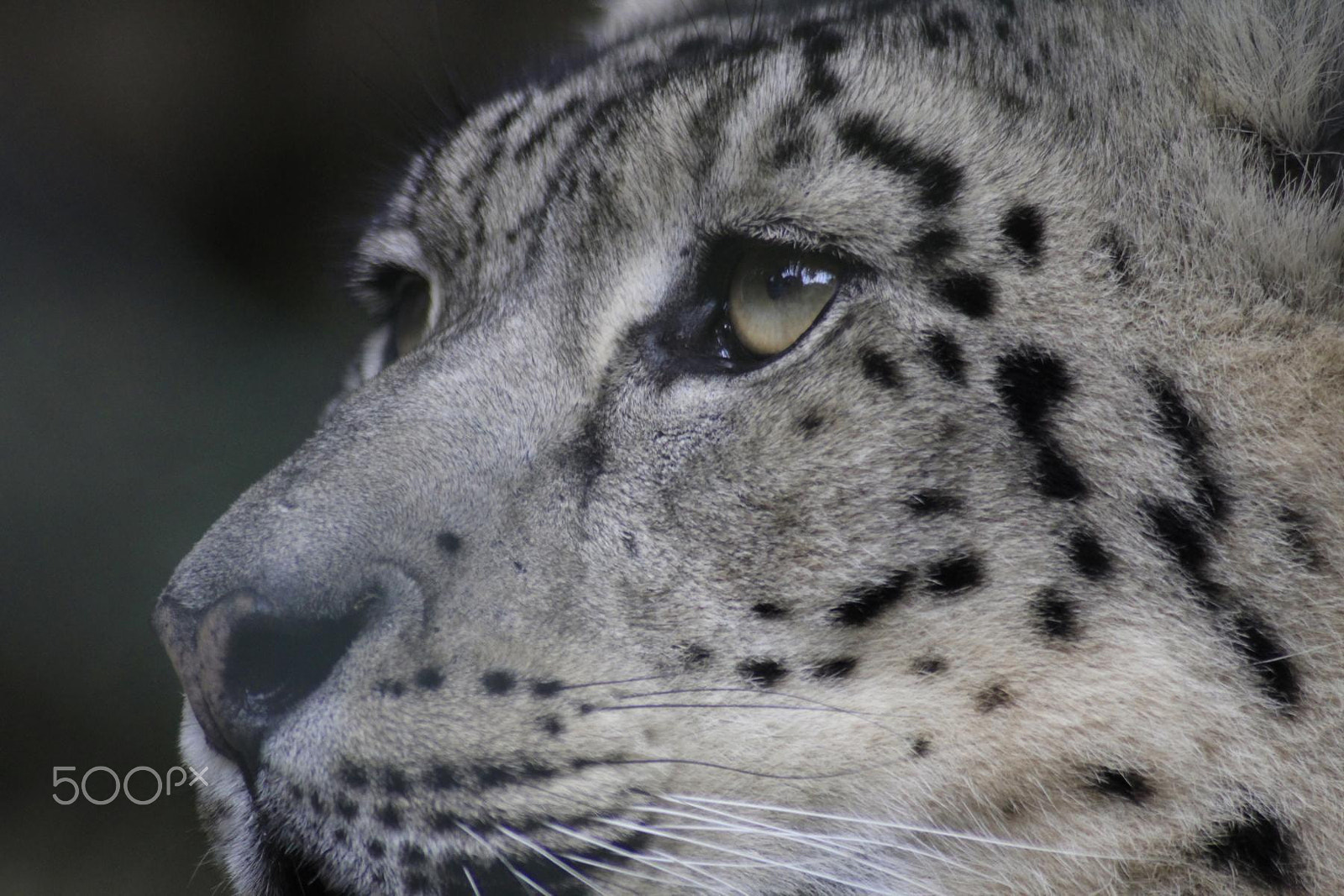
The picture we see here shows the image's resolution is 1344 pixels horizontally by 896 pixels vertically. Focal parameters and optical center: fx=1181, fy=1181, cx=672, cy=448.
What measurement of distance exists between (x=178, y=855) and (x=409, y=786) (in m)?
1.43

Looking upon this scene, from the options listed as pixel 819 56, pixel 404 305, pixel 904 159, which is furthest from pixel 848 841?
pixel 404 305

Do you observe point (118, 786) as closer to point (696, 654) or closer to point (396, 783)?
point (396, 783)

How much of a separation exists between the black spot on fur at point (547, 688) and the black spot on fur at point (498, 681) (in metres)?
0.02

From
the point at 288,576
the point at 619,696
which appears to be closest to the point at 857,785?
the point at 619,696

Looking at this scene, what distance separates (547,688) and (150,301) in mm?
1905

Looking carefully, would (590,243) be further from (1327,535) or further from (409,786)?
(1327,535)

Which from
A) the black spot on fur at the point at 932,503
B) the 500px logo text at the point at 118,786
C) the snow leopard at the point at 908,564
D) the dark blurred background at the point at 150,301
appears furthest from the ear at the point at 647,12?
the 500px logo text at the point at 118,786

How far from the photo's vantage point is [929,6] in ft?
5.16

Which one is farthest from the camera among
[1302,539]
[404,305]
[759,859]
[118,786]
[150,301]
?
[150,301]

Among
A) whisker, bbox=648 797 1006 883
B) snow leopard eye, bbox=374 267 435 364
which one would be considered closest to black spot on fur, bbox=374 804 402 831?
whisker, bbox=648 797 1006 883

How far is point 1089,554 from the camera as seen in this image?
3.99 ft

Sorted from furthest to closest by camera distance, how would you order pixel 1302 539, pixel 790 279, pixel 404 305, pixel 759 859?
pixel 404 305 → pixel 790 279 → pixel 759 859 → pixel 1302 539

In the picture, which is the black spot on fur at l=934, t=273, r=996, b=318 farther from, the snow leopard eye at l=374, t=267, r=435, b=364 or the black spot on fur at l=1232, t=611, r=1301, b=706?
the snow leopard eye at l=374, t=267, r=435, b=364

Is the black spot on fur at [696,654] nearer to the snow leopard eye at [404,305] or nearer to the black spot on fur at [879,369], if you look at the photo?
the black spot on fur at [879,369]
